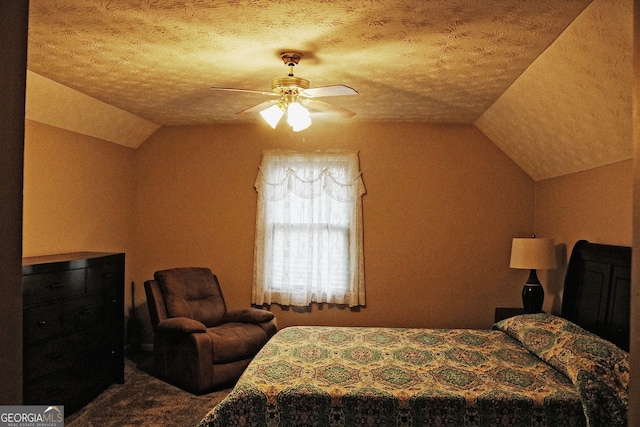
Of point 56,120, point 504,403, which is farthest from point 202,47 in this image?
point 504,403

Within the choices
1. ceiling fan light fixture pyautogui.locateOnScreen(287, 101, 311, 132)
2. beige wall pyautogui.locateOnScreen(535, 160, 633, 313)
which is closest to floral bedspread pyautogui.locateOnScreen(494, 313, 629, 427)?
beige wall pyautogui.locateOnScreen(535, 160, 633, 313)

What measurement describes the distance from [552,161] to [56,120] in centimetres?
428

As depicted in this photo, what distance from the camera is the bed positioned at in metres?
2.34

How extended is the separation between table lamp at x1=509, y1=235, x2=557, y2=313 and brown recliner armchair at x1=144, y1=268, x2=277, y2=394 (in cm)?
230

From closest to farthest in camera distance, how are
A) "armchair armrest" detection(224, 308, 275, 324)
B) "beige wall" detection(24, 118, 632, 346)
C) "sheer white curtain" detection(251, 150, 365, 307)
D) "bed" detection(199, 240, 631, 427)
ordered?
1. "bed" detection(199, 240, 631, 427)
2. "armchair armrest" detection(224, 308, 275, 324)
3. "beige wall" detection(24, 118, 632, 346)
4. "sheer white curtain" detection(251, 150, 365, 307)

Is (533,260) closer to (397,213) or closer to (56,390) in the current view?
(397,213)

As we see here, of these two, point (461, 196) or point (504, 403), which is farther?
point (461, 196)

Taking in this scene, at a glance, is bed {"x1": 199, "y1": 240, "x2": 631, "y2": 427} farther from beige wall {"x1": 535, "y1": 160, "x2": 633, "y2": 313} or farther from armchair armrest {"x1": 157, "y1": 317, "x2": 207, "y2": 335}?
armchair armrest {"x1": 157, "y1": 317, "x2": 207, "y2": 335}

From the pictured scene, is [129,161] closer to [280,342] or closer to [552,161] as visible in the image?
[280,342]

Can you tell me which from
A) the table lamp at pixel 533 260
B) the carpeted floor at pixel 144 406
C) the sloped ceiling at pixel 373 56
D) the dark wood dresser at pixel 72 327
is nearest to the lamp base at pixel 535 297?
the table lamp at pixel 533 260

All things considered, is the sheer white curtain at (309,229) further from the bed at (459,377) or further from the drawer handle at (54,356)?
the drawer handle at (54,356)

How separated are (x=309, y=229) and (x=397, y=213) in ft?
3.07

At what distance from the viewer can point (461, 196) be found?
4.88 m

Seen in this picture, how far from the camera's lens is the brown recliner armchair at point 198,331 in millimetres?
3879
